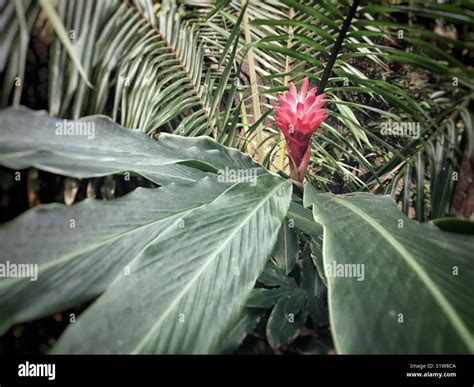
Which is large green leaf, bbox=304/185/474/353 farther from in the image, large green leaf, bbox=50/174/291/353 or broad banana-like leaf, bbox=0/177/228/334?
broad banana-like leaf, bbox=0/177/228/334

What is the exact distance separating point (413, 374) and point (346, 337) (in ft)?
0.72

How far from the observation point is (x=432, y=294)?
0.42 metres

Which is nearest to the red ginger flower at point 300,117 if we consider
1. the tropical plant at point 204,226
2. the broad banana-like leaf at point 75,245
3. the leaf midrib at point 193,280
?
the tropical plant at point 204,226

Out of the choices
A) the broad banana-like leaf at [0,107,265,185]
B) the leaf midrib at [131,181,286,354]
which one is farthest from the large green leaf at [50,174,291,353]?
the broad banana-like leaf at [0,107,265,185]

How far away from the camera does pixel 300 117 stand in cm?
69

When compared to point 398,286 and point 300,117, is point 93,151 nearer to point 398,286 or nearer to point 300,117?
point 300,117

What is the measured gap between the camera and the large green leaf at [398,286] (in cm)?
38

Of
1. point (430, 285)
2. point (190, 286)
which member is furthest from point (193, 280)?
point (430, 285)

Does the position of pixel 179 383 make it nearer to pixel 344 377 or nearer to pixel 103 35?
pixel 344 377

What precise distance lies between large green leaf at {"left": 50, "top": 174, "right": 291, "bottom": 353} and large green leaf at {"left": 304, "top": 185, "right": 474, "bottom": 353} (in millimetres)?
99

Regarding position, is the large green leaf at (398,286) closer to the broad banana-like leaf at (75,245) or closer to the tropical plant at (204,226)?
the tropical plant at (204,226)

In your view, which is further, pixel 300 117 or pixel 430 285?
pixel 300 117

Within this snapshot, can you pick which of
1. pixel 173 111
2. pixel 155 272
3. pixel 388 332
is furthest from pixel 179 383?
pixel 173 111

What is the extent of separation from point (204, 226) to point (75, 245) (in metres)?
0.18
